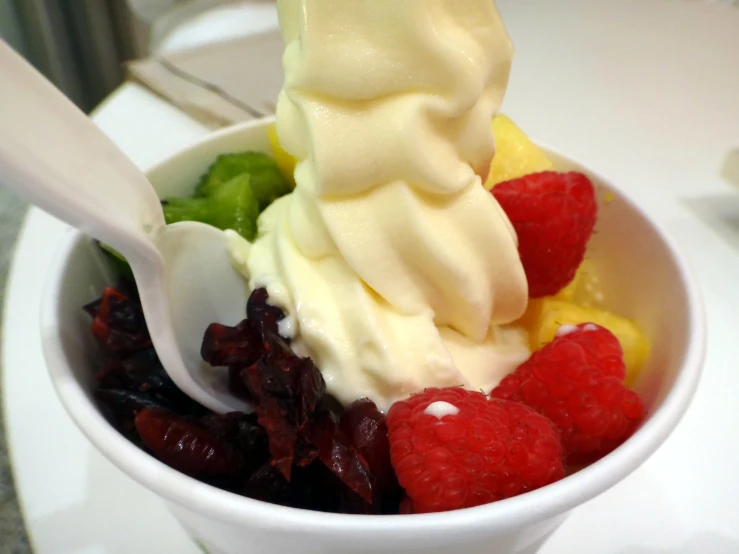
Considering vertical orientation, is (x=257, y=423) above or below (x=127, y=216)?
below

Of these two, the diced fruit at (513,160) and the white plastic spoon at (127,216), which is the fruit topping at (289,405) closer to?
the white plastic spoon at (127,216)

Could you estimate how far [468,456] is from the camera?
676mm

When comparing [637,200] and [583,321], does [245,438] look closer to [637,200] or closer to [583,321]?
[583,321]

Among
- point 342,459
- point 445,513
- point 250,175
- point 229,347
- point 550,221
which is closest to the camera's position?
point 445,513

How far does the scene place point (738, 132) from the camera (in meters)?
2.01

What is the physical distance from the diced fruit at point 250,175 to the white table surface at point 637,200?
0.10 meters

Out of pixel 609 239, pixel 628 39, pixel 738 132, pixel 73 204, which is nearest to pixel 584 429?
pixel 609 239

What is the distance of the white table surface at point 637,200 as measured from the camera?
96 cm

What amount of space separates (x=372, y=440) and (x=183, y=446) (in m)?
0.23

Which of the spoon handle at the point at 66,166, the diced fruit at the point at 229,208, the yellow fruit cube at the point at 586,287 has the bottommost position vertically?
the yellow fruit cube at the point at 586,287

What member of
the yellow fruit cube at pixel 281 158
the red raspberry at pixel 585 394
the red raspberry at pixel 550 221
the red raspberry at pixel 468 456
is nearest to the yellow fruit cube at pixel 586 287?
the red raspberry at pixel 550 221

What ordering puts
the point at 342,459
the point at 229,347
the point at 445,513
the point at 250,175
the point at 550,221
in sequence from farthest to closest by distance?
1. the point at 250,175
2. the point at 550,221
3. the point at 229,347
4. the point at 342,459
5. the point at 445,513

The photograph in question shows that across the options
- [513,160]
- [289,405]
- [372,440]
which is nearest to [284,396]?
[289,405]

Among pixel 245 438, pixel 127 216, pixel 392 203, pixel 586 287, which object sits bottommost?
pixel 586 287
